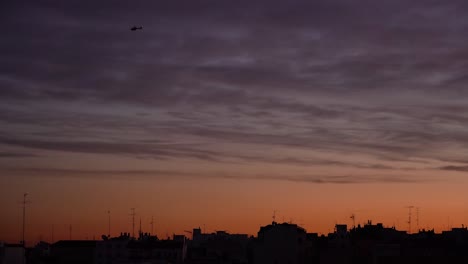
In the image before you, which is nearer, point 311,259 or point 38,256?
point 311,259

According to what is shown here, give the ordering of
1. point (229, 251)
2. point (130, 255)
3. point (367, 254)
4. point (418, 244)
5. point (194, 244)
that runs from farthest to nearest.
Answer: point (194, 244) → point (229, 251) → point (130, 255) → point (418, 244) → point (367, 254)

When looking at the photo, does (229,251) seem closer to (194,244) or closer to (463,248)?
(194,244)

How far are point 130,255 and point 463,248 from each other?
176 feet

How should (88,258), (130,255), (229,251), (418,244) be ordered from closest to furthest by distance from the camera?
1. (418,244)
2. (130,255)
3. (88,258)
4. (229,251)

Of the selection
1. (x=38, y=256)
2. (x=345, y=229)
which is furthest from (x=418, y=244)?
(x=38, y=256)

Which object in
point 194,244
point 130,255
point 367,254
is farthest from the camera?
point 194,244

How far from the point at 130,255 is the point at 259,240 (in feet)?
79.6

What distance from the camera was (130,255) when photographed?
150625 mm

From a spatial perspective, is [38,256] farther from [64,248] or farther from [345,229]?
[345,229]

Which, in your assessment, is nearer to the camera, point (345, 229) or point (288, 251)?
point (288, 251)

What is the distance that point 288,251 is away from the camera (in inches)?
5325

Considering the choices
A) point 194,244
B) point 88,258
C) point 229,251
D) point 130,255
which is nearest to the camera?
point 130,255

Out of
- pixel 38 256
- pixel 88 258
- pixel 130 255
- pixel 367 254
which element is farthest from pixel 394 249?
pixel 38 256

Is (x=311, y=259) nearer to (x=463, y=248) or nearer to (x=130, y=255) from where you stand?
(x=463, y=248)
